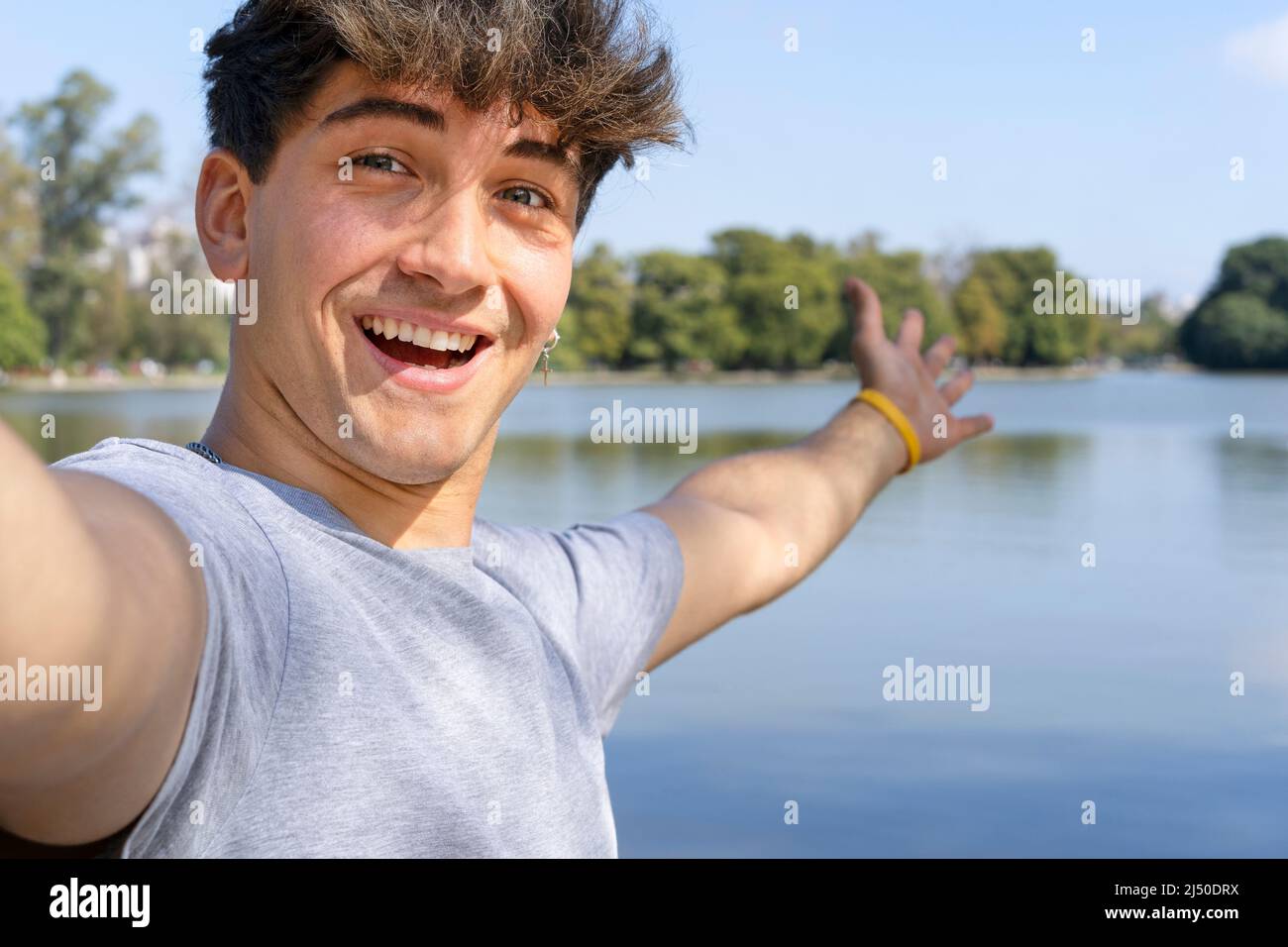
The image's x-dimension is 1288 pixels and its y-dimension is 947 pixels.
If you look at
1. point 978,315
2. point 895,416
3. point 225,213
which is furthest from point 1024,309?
point 225,213

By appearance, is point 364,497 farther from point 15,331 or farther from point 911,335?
point 15,331

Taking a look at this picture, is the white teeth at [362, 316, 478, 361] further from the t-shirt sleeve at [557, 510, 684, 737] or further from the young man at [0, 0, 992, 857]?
the t-shirt sleeve at [557, 510, 684, 737]

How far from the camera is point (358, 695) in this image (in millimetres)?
1430

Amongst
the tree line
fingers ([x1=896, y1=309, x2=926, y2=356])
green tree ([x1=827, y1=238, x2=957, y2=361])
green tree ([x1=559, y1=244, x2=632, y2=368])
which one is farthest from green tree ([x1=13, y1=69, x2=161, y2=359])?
fingers ([x1=896, y1=309, x2=926, y2=356])

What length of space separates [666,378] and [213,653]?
2284 inches

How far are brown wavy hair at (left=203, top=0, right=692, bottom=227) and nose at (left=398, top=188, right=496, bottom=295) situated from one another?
0.14 m

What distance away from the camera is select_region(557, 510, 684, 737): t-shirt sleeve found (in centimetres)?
206

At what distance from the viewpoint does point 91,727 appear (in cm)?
106

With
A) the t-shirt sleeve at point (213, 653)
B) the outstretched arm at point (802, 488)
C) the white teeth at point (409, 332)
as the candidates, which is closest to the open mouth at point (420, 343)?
the white teeth at point (409, 332)

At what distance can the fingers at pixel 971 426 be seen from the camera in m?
3.19

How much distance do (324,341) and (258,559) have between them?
37 cm

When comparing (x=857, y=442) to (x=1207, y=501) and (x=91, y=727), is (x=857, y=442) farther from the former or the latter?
(x=1207, y=501)

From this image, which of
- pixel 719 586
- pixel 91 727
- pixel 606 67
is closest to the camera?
pixel 91 727
